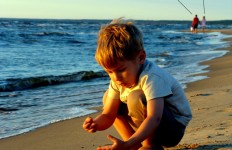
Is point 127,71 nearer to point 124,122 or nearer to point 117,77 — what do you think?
point 117,77

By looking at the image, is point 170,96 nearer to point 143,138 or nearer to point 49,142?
point 143,138

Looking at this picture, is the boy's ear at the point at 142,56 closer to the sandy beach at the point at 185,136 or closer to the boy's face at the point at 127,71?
the boy's face at the point at 127,71

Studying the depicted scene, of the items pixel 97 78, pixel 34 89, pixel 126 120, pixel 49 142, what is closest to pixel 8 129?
pixel 49 142

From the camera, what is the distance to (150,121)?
2629mm

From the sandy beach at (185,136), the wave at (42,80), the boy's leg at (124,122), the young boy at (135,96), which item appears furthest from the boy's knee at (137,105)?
the wave at (42,80)

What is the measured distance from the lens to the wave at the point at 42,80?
8.36 metres

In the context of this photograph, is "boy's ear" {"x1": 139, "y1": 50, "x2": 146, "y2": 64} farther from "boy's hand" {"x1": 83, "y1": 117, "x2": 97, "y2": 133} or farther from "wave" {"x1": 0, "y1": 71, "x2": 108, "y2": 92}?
"wave" {"x1": 0, "y1": 71, "x2": 108, "y2": 92}

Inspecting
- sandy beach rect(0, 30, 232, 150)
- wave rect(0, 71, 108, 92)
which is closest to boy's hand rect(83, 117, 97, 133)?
sandy beach rect(0, 30, 232, 150)

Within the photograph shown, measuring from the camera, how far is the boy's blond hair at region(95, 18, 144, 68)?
2543mm

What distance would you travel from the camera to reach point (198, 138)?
3.49 meters

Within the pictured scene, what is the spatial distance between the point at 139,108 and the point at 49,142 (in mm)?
1607

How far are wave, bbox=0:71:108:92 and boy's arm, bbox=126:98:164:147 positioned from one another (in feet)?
19.2

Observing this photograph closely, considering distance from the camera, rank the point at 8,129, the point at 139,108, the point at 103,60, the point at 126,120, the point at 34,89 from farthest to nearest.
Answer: the point at 34,89 < the point at 8,129 < the point at 126,120 < the point at 139,108 < the point at 103,60

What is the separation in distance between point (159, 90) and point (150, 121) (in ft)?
0.69
